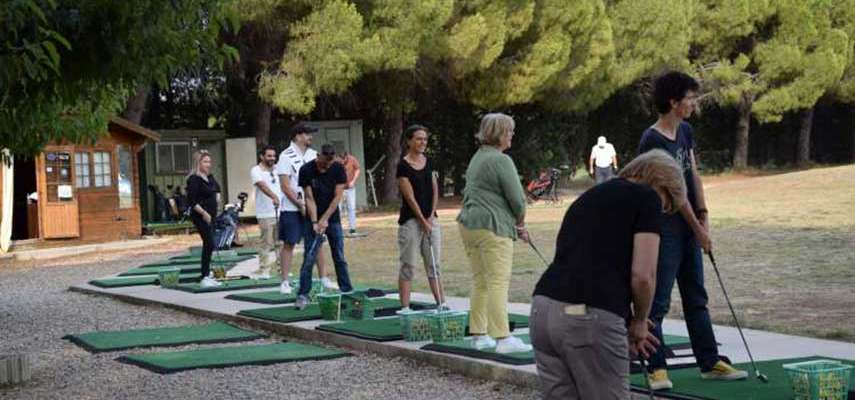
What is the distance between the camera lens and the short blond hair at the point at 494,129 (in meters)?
9.16

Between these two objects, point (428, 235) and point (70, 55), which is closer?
point (70, 55)

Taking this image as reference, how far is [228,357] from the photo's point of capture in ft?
35.6

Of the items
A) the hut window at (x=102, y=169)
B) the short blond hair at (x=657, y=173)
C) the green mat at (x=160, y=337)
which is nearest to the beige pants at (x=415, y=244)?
the green mat at (x=160, y=337)

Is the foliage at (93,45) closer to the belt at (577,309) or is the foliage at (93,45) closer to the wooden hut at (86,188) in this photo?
the belt at (577,309)

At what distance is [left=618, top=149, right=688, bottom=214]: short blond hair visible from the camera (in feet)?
17.0

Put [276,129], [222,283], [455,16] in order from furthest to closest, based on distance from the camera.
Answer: [276,129] < [455,16] < [222,283]

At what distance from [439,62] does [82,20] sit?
26.3m

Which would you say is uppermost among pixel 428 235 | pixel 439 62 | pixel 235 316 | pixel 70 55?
pixel 439 62

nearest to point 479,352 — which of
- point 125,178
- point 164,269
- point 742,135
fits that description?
point 164,269

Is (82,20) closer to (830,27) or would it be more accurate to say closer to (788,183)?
(788,183)

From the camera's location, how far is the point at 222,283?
17.0m

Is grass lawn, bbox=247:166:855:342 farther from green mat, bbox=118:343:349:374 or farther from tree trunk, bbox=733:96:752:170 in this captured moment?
tree trunk, bbox=733:96:752:170

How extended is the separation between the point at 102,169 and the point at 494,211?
21.0 metres

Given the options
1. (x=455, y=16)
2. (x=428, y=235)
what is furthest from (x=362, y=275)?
(x=455, y=16)
